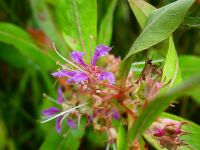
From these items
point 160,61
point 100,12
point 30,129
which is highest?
point 100,12

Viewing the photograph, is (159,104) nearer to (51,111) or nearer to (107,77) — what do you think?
(107,77)

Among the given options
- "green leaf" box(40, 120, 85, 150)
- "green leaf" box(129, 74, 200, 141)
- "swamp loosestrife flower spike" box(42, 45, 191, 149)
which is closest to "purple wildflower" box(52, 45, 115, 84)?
"swamp loosestrife flower spike" box(42, 45, 191, 149)

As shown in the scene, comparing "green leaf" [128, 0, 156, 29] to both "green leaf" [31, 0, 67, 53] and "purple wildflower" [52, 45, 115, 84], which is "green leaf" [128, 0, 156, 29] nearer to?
"purple wildflower" [52, 45, 115, 84]

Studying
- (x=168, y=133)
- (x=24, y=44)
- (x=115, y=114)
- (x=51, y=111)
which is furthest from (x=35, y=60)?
(x=168, y=133)

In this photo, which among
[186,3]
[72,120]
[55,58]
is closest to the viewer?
[186,3]

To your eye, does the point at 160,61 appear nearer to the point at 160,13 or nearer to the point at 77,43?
the point at 160,13

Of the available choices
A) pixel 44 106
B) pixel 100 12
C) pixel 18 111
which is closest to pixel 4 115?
pixel 18 111

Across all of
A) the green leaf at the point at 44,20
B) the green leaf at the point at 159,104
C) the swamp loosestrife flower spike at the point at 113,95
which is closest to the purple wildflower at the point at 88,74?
the swamp loosestrife flower spike at the point at 113,95
